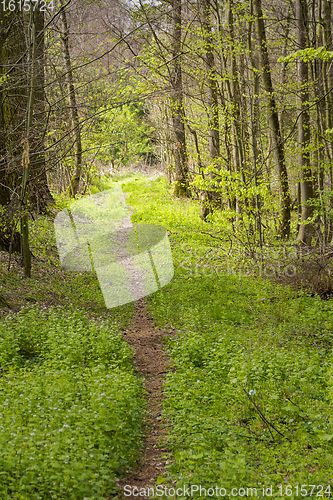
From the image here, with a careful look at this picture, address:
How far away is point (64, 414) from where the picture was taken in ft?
12.3

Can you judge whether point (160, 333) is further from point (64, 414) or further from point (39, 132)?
point (39, 132)

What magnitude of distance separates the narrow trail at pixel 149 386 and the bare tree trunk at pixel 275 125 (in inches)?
192

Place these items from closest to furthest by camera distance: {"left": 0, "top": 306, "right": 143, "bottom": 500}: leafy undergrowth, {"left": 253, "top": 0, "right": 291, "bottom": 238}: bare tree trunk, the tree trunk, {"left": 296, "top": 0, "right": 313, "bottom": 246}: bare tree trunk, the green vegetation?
{"left": 0, "top": 306, "right": 143, "bottom": 500}: leafy undergrowth, the green vegetation, the tree trunk, {"left": 296, "top": 0, "right": 313, "bottom": 246}: bare tree trunk, {"left": 253, "top": 0, "right": 291, "bottom": 238}: bare tree trunk

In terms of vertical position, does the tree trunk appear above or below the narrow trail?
above

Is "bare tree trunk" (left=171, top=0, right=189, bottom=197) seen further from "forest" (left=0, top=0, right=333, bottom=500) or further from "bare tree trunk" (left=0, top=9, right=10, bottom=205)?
"bare tree trunk" (left=0, top=9, right=10, bottom=205)

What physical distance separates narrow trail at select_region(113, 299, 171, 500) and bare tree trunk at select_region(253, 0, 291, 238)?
4881mm

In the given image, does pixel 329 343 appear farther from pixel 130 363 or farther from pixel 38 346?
pixel 38 346

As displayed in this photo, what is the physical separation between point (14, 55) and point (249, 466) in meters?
10.0

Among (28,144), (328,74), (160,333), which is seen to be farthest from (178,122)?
(160,333)

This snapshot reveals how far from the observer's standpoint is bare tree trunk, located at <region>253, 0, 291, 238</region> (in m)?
10.6

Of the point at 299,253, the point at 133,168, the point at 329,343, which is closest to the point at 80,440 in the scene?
the point at 329,343

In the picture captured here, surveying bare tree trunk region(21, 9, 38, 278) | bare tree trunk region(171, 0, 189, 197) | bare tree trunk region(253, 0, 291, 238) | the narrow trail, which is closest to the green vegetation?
the narrow trail

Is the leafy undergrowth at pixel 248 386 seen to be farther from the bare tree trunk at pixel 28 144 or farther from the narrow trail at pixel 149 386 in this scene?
the bare tree trunk at pixel 28 144

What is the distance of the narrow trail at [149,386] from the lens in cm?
379
